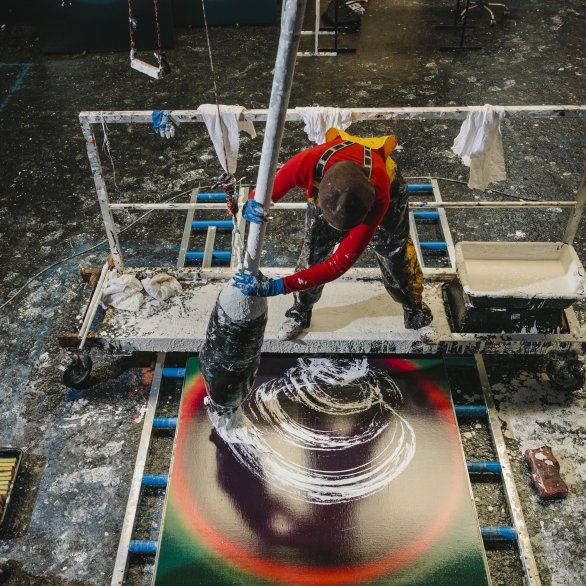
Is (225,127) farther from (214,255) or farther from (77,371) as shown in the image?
(77,371)

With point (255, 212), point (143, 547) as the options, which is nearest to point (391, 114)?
point (255, 212)

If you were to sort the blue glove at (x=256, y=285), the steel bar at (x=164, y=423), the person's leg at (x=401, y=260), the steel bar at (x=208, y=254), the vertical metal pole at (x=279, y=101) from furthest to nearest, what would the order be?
the steel bar at (x=208, y=254)
the steel bar at (x=164, y=423)
the person's leg at (x=401, y=260)
the blue glove at (x=256, y=285)
the vertical metal pole at (x=279, y=101)

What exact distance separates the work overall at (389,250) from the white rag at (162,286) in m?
0.88

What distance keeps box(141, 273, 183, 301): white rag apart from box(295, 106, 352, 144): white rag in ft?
→ 4.93

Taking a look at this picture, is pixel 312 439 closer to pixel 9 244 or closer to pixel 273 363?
pixel 273 363

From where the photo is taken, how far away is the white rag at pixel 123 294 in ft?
14.1

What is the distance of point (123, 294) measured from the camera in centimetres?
434

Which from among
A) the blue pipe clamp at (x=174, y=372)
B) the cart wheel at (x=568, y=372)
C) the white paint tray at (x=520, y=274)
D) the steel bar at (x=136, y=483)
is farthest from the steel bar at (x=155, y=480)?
the cart wheel at (x=568, y=372)

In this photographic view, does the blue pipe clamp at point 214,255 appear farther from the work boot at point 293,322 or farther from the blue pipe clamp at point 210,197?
the work boot at point 293,322

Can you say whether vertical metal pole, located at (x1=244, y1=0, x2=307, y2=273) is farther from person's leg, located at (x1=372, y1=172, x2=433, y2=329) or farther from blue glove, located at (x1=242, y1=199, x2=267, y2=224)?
person's leg, located at (x1=372, y1=172, x2=433, y2=329)

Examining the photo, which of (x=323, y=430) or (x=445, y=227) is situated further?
(x=445, y=227)

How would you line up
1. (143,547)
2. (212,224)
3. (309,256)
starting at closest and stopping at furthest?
(143,547) < (309,256) < (212,224)

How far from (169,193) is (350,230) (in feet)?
10.8

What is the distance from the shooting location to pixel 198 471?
12.3 ft
